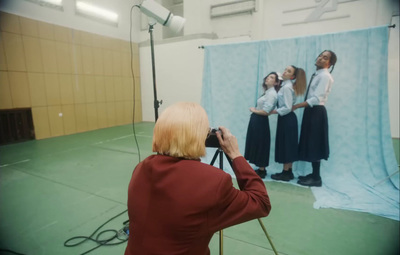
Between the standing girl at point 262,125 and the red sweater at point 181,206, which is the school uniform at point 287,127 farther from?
the red sweater at point 181,206

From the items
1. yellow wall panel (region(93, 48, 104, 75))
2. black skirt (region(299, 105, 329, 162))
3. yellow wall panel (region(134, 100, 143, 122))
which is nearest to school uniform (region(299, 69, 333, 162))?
black skirt (region(299, 105, 329, 162))

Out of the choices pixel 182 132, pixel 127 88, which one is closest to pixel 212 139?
pixel 182 132

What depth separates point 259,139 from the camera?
258 centimetres

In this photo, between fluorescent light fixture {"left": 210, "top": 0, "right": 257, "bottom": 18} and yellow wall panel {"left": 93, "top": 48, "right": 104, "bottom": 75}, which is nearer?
fluorescent light fixture {"left": 210, "top": 0, "right": 257, "bottom": 18}

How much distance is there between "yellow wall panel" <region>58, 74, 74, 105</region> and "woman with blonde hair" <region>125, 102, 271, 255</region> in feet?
17.2

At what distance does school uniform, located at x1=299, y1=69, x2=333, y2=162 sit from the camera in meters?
2.31

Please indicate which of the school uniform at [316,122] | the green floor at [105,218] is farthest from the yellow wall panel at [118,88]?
the school uniform at [316,122]

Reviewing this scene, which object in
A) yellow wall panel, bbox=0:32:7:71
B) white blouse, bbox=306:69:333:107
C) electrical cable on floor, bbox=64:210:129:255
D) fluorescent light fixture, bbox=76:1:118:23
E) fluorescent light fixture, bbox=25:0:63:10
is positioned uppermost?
fluorescent light fixture, bbox=76:1:118:23

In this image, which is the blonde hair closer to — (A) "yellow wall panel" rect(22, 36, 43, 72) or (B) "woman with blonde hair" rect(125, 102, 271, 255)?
(B) "woman with blonde hair" rect(125, 102, 271, 255)

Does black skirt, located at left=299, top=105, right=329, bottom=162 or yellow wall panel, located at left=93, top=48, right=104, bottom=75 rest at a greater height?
yellow wall panel, located at left=93, top=48, right=104, bottom=75

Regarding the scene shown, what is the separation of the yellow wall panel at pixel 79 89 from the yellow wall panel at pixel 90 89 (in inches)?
3.1

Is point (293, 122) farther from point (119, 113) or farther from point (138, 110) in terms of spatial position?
point (138, 110)

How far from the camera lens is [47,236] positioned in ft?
5.59

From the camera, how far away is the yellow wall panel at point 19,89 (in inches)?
165
